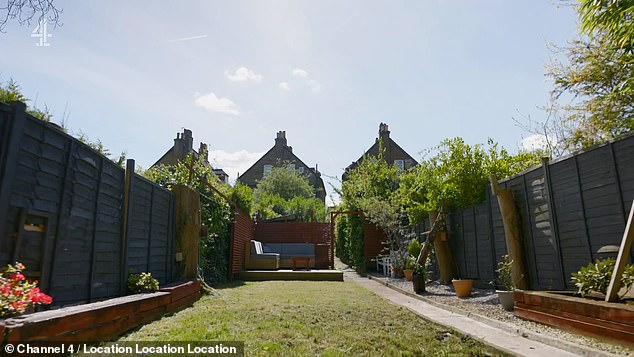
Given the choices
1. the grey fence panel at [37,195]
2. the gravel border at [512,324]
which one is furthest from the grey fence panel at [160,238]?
the gravel border at [512,324]

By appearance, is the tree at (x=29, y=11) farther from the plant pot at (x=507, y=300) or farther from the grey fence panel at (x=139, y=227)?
the plant pot at (x=507, y=300)

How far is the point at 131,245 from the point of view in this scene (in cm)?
459

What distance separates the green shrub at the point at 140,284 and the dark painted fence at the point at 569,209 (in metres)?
5.61

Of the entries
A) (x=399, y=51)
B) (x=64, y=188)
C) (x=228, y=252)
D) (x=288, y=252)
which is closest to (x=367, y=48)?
(x=399, y=51)

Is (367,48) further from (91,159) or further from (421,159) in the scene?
(91,159)

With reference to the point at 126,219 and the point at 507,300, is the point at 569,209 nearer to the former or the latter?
the point at 507,300

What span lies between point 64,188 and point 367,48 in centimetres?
571

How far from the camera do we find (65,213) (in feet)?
10.8

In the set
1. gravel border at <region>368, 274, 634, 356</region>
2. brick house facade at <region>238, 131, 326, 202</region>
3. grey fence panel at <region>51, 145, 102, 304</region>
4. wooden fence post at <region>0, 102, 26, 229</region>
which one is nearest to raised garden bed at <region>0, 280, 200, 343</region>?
grey fence panel at <region>51, 145, 102, 304</region>

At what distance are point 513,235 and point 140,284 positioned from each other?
Answer: 570cm

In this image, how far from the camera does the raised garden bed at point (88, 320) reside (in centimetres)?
209

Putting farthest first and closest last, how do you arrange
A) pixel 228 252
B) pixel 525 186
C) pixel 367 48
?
pixel 228 252, pixel 367 48, pixel 525 186

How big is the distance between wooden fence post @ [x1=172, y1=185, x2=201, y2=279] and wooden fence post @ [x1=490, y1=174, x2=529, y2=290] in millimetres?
5401

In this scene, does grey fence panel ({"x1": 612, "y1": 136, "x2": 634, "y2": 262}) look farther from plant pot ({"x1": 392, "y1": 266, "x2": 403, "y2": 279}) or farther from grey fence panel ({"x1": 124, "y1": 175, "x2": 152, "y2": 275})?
plant pot ({"x1": 392, "y1": 266, "x2": 403, "y2": 279})
